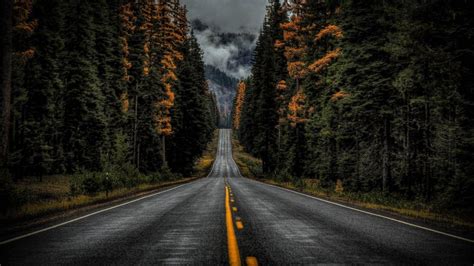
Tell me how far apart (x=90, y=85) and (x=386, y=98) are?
25579 millimetres

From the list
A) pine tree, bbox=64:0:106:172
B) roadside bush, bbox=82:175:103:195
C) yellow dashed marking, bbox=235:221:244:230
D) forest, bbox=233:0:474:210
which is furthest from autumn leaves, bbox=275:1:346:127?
yellow dashed marking, bbox=235:221:244:230

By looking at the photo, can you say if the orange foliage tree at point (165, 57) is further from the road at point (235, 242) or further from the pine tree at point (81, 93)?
the road at point (235, 242)

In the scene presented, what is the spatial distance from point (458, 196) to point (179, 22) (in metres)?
44.4

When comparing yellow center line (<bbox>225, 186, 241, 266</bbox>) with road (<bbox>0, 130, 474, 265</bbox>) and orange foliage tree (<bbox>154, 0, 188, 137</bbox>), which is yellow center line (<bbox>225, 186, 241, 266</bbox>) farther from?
orange foliage tree (<bbox>154, 0, 188, 137</bbox>)

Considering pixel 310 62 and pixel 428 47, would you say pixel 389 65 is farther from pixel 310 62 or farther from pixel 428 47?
pixel 310 62

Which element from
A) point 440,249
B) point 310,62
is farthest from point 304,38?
point 440,249

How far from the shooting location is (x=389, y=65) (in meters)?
18.4

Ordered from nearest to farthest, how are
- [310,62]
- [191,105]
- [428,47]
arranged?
[428,47], [310,62], [191,105]

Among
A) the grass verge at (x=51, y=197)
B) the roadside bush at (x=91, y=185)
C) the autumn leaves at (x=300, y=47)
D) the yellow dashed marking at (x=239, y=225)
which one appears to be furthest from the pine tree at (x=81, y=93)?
the yellow dashed marking at (x=239, y=225)

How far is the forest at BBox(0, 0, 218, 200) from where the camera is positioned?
24683 mm

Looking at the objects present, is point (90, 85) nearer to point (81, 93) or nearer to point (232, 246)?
point (81, 93)

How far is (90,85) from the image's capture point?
3048cm

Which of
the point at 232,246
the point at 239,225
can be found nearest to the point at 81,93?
the point at 239,225

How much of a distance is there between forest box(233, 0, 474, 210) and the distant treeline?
49.1ft
